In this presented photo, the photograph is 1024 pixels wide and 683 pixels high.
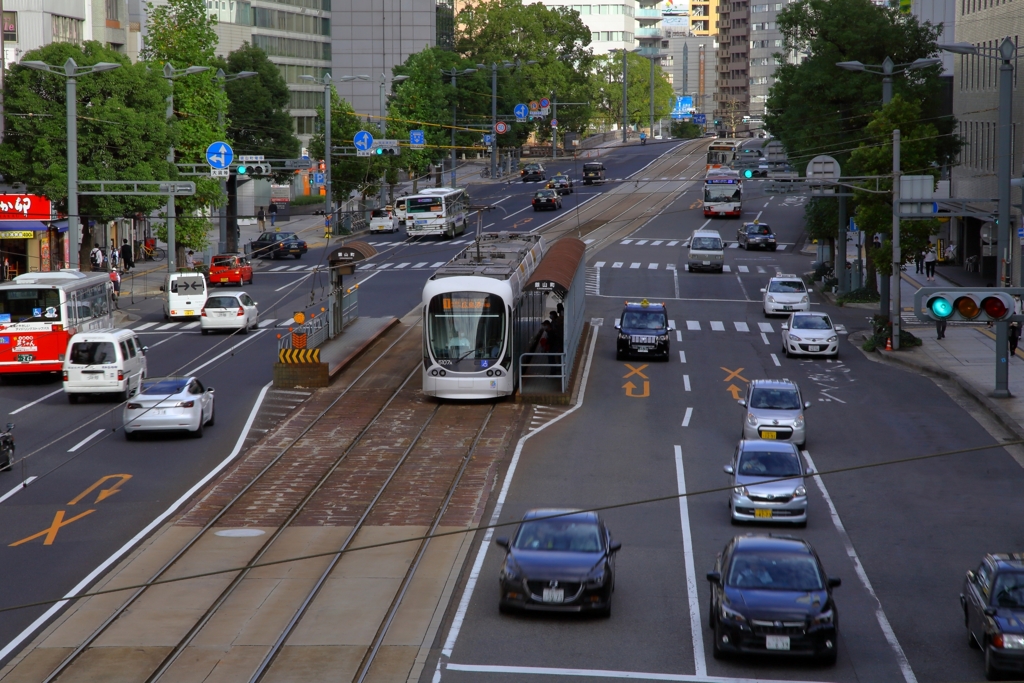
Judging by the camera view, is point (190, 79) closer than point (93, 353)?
No

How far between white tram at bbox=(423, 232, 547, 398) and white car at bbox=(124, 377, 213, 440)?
6659mm

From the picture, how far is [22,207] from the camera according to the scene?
5162 cm

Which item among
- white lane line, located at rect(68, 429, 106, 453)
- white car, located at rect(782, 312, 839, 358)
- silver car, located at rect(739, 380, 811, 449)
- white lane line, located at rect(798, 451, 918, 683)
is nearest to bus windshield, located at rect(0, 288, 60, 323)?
white lane line, located at rect(68, 429, 106, 453)

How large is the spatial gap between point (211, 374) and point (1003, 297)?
94.2 feet

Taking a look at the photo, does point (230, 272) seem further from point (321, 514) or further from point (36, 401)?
point (321, 514)

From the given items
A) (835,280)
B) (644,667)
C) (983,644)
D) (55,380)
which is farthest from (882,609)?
(835,280)

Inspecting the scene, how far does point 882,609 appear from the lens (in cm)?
1877

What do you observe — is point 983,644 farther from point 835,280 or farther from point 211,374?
point 835,280

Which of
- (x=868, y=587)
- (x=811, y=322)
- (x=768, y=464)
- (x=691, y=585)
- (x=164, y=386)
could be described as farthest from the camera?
(x=811, y=322)

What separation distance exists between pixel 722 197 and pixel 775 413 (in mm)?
59785

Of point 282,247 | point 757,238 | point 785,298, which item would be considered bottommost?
point 785,298

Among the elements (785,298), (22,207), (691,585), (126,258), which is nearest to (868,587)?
(691,585)

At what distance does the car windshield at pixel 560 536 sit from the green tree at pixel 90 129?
40.0 meters

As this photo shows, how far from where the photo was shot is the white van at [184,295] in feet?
167
